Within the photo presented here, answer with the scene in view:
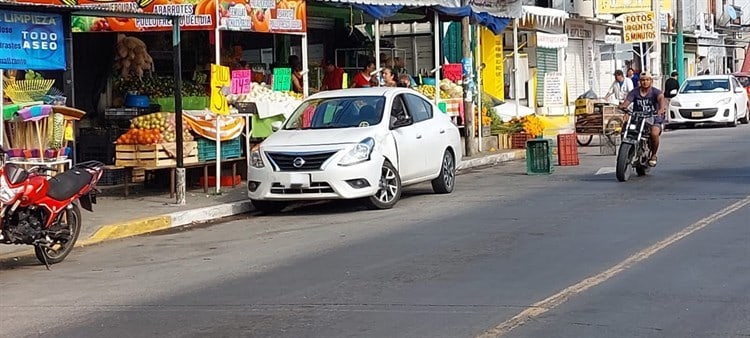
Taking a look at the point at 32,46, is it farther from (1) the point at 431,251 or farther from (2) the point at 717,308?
(2) the point at 717,308

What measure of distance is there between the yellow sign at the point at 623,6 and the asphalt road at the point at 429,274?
21.3 meters

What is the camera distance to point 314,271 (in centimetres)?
1006

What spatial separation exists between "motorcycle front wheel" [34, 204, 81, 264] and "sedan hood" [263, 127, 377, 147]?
3776 mm

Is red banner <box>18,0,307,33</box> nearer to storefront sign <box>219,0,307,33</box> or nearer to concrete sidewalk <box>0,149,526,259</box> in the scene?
storefront sign <box>219,0,307,33</box>

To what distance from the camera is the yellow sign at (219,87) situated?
1579cm

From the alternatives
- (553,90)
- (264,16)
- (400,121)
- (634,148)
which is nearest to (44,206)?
(400,121)

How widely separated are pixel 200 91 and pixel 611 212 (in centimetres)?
770

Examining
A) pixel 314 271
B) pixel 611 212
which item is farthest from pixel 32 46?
pixel 611 212

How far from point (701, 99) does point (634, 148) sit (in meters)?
16.3

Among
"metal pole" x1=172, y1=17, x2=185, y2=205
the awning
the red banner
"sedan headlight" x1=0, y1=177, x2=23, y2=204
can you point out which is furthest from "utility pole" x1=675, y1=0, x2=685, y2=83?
"sedan headlight" x1=0, y1=177, x2=23, y2=204

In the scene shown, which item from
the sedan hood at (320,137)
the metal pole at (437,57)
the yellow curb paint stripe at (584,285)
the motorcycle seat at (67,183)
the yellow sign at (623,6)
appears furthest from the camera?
the yellow sign at (623,6)

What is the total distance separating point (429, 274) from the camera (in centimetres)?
959

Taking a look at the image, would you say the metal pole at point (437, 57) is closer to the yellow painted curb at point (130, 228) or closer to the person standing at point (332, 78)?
the person standing at point (332, 78)

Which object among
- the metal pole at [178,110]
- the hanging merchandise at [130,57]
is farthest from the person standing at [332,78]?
the metal pole at [178,110]
